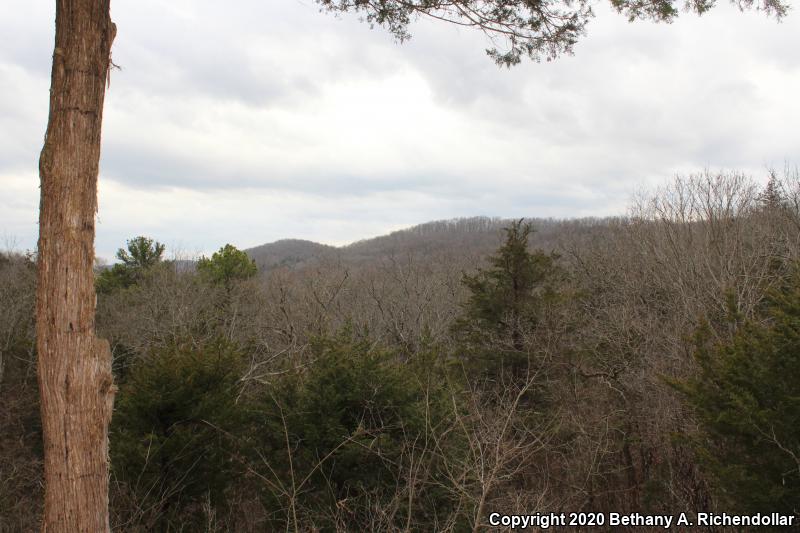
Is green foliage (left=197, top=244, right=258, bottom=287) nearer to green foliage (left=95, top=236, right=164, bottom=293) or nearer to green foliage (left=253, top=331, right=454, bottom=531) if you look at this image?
green foliage (left=95, top=236, right=164, bottom=293)

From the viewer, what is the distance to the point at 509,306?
1286cm

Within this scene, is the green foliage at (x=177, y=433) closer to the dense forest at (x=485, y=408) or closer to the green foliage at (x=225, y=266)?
the dense forest at (x=485, y=408)

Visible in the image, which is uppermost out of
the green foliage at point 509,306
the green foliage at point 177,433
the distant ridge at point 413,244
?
the distant ridge at point 413,244

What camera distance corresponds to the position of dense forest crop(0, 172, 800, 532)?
6.24m

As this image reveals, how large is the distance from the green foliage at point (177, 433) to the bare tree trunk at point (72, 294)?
13.2 feet

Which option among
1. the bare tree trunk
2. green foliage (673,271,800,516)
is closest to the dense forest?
green foliage (673,271,800,516)

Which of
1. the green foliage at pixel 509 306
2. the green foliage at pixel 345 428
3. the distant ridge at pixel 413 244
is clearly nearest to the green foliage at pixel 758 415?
the green foliage at pixel 345 428

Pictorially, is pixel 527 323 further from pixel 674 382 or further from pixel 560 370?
pixel 674 382

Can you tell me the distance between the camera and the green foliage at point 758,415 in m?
5.80

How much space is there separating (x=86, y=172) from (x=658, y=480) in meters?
10.7

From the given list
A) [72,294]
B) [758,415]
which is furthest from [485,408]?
[72,294]

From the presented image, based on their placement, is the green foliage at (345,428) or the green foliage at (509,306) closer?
the green foliage at (345,428)

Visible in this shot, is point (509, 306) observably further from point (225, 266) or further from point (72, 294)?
point (225, 266)

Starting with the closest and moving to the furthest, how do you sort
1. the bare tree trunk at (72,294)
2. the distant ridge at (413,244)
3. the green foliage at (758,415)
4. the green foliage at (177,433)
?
the bare tree trunk at (72,294) < the green foliage at (758,415) < the green foliage at (177,433) < the distant ridge at (413,244)
